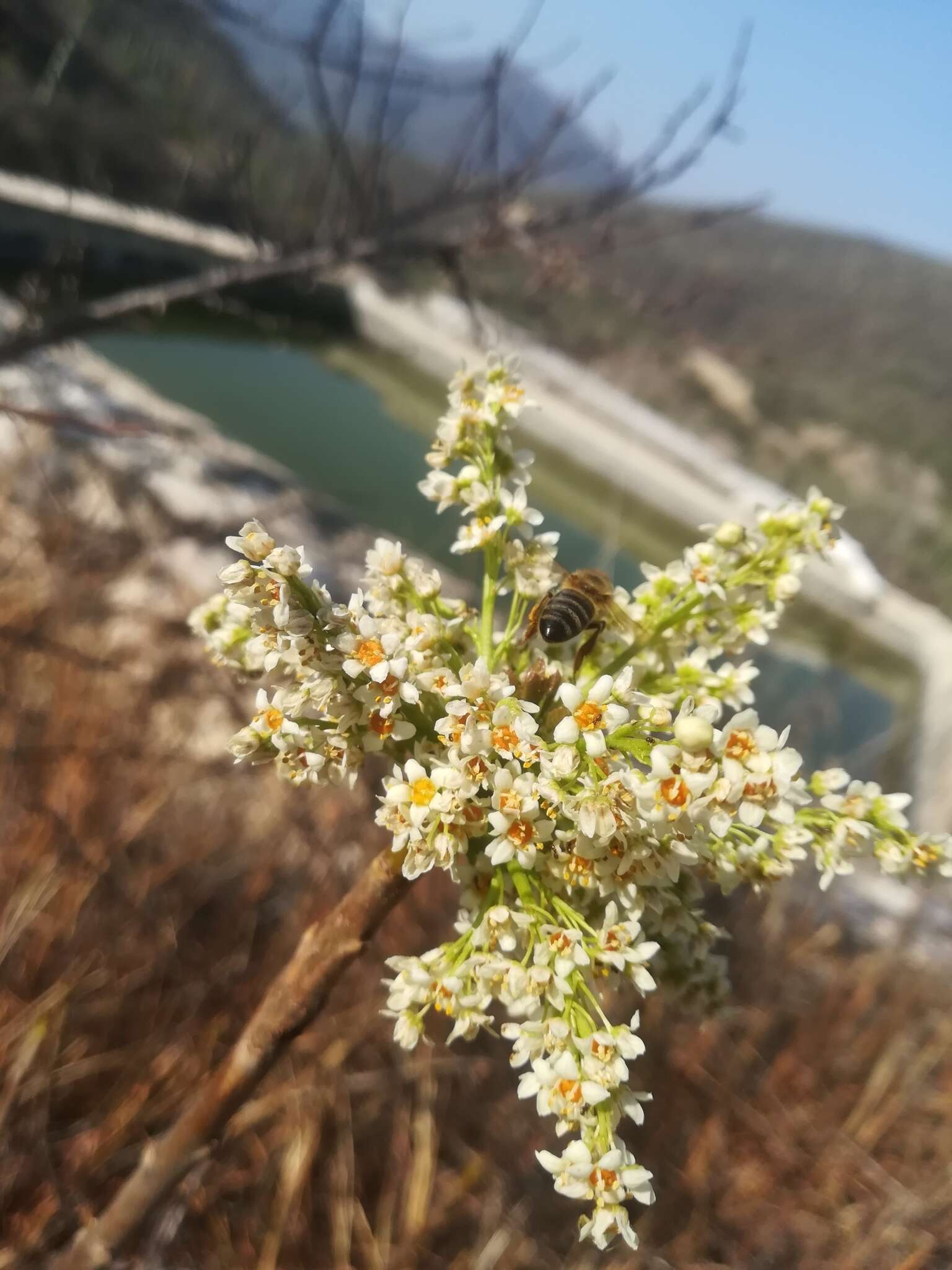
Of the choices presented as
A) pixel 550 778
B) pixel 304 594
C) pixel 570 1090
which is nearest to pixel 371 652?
pixel 304 594

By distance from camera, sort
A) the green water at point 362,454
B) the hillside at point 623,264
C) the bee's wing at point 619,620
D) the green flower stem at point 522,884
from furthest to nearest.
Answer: the green water at point 362,454, the hillside at point 623,264, the bee's wing at point 619,620, the green flower stem at point 522,884

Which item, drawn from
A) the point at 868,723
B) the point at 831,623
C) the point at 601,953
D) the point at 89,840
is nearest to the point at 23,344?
the point at 89,840

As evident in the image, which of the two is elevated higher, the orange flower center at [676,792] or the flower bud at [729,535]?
the flower bud at [729,535]

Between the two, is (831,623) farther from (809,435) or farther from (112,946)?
(112,946)

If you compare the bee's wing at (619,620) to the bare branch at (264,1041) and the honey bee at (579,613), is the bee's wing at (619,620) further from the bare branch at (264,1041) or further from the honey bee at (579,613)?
the bare branch at (264,1041)

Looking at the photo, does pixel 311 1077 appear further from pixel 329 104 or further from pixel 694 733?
pixel 329 104

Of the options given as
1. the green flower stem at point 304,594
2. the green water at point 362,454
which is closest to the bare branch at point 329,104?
the green water at point 362,454
